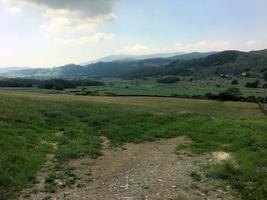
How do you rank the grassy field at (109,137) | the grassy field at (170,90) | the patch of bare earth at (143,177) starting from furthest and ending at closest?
the grassy field at (170,90) < the grassy field at (109,137) < the patch of bare earth at (143,177)

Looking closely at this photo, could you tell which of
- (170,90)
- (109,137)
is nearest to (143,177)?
(109,137)

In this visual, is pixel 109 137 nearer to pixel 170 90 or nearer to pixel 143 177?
pixel 143 177

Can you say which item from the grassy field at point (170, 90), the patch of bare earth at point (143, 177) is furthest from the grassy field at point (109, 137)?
the grassy field at point (170, 90)

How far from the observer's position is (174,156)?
18078mm

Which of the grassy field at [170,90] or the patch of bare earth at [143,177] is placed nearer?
the patch of bare earth at [143,177]

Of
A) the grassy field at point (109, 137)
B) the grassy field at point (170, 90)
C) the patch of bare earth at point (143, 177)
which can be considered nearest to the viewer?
the patch of bare earth at point (143, 177)

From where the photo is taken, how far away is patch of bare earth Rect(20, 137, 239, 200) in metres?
11.8

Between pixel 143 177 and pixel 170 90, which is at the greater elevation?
pixel 143 177

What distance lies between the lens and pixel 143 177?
45.5 ft

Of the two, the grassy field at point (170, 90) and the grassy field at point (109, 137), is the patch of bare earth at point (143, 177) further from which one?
the grassy field at point (170, 90)

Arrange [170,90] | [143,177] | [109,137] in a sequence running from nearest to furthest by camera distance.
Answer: [143,177], [109,137], [170,90]

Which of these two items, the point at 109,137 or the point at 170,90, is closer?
the point at 109,137

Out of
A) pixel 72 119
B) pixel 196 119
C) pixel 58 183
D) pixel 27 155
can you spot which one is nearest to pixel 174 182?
pixel 58 183

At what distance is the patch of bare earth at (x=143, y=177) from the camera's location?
1175 cm
